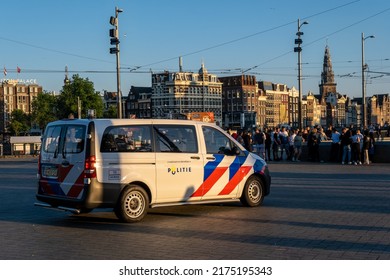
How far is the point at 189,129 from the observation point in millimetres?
12305

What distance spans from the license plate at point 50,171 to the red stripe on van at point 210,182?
2.79 m

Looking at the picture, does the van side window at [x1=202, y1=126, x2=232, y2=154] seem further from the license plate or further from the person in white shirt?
the person in white shirt

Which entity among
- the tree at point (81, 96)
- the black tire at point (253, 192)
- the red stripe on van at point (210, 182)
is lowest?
the black tire at point (253, 192)

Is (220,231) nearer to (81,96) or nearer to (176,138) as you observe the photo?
(176,138)

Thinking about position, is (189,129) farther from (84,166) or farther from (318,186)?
(318,186)

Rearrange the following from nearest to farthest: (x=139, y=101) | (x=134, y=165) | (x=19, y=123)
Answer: (x=134, y=165), (x=19, y=123), (x=139, y=101)

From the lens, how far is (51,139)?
1170cm

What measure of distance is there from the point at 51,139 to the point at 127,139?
1580 millimetres

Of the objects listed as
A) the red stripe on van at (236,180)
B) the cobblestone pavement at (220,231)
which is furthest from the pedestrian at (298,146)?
the red stripe on van at (236,180)

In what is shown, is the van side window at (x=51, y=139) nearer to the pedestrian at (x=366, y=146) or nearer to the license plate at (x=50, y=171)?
the license plate at (x=50, y=171)

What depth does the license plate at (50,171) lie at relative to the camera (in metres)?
11.5

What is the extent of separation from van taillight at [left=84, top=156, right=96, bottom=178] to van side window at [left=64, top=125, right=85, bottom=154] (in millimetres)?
282

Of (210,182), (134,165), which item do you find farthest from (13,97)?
(134,165)

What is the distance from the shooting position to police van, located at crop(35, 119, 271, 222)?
10.9 metres
